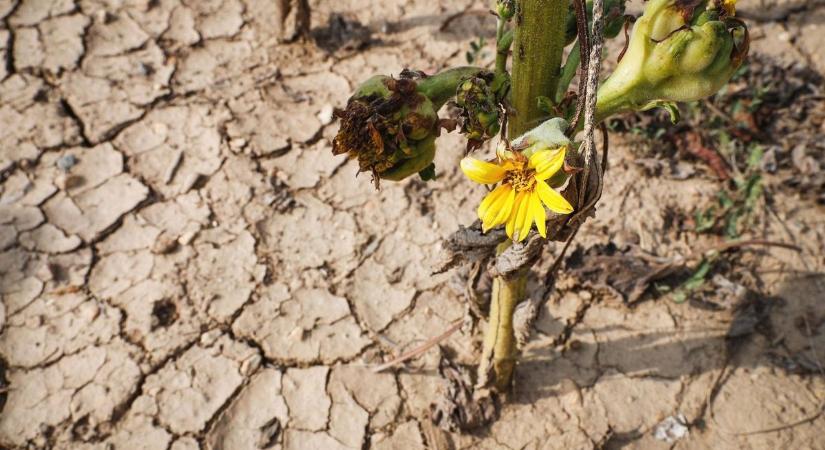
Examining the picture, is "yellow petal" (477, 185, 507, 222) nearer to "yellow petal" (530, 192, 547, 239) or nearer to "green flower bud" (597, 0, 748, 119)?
"yellow petal" (530, 192, 547, 239)

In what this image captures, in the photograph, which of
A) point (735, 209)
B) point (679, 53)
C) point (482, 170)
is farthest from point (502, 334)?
point (735, 209)

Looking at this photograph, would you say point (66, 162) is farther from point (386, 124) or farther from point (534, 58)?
point (534, 58)

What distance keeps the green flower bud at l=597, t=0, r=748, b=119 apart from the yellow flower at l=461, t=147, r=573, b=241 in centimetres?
25

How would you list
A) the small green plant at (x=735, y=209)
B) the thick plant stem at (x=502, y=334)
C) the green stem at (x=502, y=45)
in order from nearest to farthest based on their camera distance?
the green stem at (x=502, y=45)
the thick plant stem at (x=502, y=334)
the small green plant at (x=735, y=209)

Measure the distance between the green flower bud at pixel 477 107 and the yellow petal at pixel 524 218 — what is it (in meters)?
0.18

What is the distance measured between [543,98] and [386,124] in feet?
1.19

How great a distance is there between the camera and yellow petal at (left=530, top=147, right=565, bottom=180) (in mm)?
1221

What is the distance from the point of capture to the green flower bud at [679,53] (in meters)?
1.20

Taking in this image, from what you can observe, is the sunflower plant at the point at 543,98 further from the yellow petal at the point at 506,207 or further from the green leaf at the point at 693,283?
the green leaf at the point at 693,283

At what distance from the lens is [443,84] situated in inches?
56.8

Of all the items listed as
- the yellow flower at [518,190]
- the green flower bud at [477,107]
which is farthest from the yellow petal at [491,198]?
the green flower bud at [477,107]

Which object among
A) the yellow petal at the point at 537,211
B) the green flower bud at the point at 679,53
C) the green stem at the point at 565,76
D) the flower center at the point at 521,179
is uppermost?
the green flower bud at the point at 679,53

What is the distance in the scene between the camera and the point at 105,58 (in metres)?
3.63

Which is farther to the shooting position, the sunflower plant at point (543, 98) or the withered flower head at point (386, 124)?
the withered flower head at point (386, 124)
